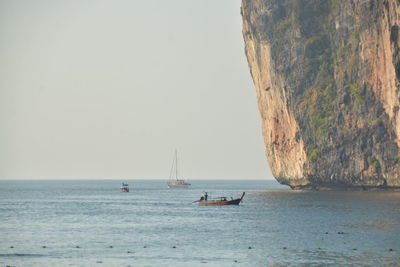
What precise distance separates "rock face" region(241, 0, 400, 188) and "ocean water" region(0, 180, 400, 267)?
27.8 metres

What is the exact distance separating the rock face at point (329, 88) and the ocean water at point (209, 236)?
27847 millimetres

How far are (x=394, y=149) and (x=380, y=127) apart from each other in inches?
193

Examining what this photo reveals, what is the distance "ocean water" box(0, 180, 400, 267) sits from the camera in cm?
5722

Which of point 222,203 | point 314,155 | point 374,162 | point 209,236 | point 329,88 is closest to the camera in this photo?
point 209,236

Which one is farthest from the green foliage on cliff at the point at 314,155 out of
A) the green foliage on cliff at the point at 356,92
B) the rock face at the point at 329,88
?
the green foliage on cliff at the point at 356,92

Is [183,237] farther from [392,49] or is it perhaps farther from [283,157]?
[283,157]

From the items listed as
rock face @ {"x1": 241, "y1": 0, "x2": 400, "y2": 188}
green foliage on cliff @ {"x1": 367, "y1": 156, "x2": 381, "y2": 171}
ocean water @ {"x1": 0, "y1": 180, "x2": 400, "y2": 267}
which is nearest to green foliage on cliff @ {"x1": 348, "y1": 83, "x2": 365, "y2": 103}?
rock face @ {"x1": 241, "y1": 0, "x2": 400, "y2": 188}

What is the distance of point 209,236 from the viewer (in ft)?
241

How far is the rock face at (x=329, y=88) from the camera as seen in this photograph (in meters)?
137

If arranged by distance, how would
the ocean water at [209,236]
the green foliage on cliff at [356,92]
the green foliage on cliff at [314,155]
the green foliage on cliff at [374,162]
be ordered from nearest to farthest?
the ocean water at [209,236]
the green foliage on cliff at [374,162]
the green foliage on cliff at [356,92]
the green foliage on cliff at [314,155]

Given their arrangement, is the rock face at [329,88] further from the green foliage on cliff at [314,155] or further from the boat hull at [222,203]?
the boat hull at [222,203]

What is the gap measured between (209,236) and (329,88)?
269ft

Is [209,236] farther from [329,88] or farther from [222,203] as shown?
[329,88]

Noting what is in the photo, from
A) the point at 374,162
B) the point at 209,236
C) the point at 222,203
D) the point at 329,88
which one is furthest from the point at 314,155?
the point at 209,236
